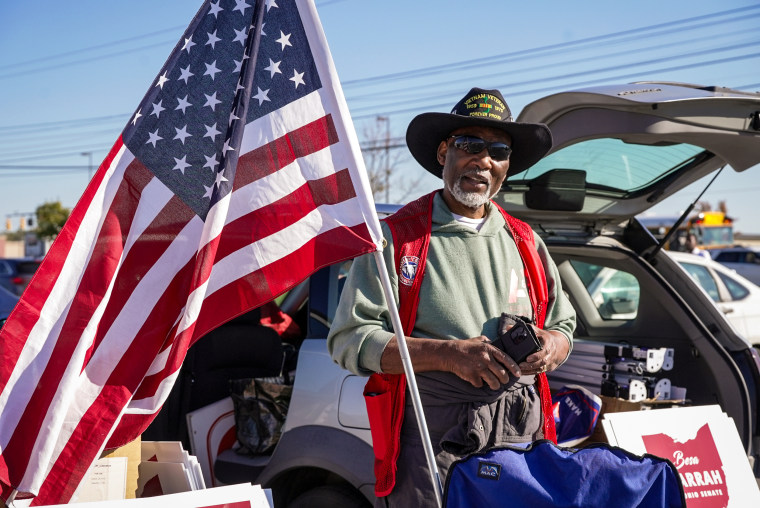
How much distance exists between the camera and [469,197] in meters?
2.85

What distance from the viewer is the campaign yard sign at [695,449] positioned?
3.44 m

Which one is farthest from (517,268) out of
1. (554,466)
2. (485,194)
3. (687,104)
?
(687,104)

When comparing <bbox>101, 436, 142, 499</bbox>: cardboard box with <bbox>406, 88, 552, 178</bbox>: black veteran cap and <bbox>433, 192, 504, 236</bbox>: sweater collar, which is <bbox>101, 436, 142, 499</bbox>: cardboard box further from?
<bbox>406, 88, 552, 178</bbox>: black veteran cap

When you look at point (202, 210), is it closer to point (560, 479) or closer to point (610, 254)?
point (560, 479)

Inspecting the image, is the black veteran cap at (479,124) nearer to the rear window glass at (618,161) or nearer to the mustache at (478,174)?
the mustache at (478,174)

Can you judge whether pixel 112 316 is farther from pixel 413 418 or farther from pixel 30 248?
pixel 30 248

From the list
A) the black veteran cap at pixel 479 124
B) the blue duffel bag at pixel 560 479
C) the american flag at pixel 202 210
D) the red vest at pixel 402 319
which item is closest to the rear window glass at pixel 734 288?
the black veteran cap at pixel 479 124

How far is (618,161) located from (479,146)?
1540 mm

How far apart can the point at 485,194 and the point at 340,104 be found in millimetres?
679

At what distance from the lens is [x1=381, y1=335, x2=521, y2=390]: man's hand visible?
250 cm

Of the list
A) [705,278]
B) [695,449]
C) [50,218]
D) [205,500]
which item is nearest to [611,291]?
[695,449]

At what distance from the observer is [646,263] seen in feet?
16.3

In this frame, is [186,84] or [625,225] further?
[625,225]

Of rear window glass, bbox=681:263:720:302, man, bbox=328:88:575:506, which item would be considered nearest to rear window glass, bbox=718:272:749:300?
rear window glass, bbox=681:263:720:302
